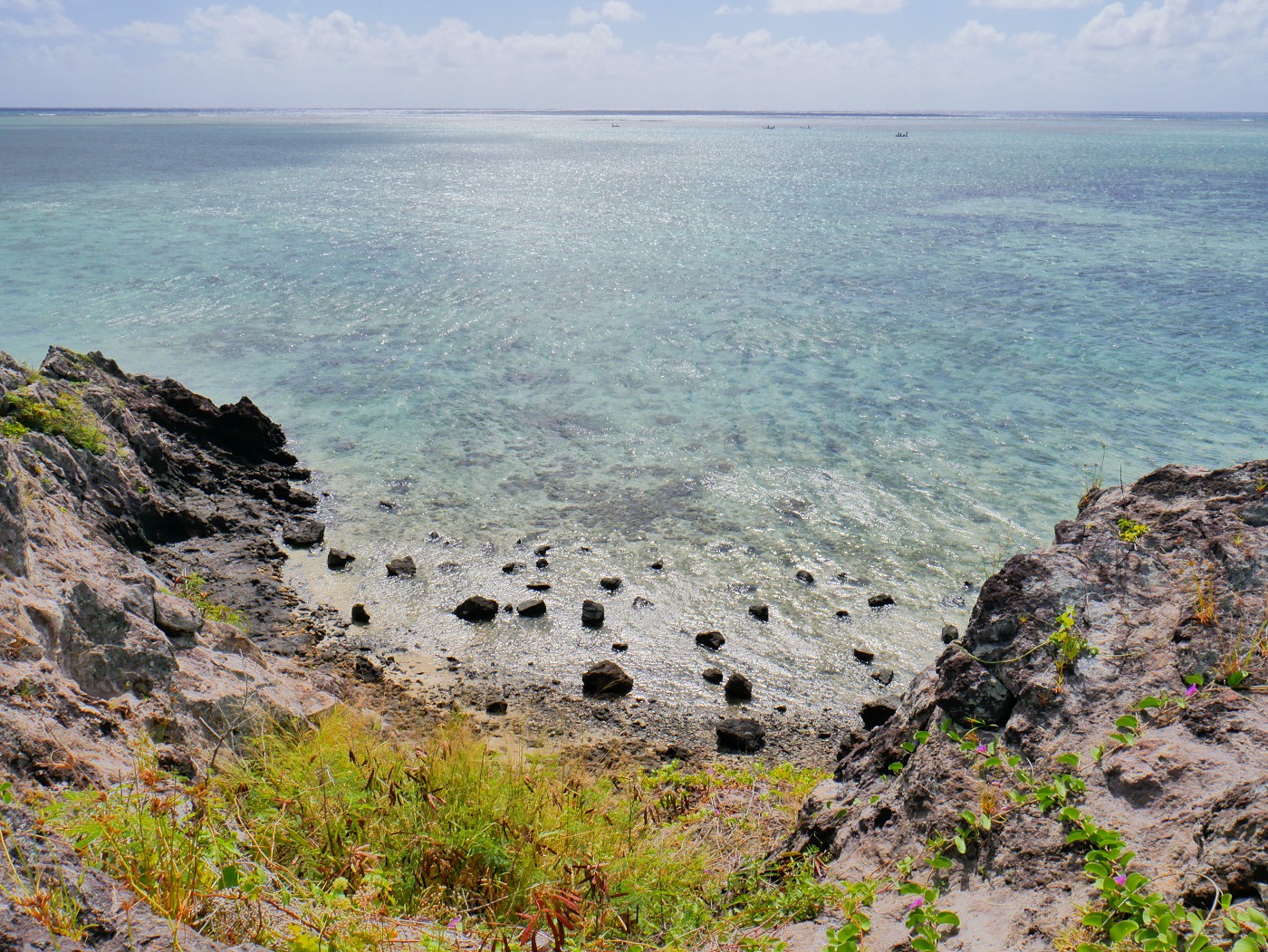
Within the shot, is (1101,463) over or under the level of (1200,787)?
under

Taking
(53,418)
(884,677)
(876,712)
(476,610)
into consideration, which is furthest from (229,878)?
(53,418)

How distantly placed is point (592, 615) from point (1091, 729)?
7.79 m

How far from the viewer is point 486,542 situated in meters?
14.2

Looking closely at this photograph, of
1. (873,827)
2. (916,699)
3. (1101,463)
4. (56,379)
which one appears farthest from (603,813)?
(1101,463)

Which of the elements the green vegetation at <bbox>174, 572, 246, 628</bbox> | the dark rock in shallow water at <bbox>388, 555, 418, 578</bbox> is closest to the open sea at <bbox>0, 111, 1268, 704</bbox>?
the dark rock in shallow water at <bbox>388, 555, 418, 578</bbox>


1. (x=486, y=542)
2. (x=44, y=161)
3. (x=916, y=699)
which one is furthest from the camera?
(x=44, y=161)

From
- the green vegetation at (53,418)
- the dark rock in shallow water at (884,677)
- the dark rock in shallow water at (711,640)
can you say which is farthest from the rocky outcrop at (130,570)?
the dark rock in shallow water at (884,677)

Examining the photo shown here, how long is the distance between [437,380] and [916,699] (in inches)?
712

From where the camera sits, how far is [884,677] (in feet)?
36.3

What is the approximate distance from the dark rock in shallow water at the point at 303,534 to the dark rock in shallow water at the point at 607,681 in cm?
564

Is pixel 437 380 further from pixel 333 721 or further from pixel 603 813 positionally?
pixel 603 813

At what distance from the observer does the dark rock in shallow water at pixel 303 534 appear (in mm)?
13766

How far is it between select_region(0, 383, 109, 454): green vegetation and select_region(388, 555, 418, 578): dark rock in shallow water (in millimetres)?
4171

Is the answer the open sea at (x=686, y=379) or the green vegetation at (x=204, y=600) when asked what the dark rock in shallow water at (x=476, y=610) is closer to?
the open sea at (x=686, y=379)
